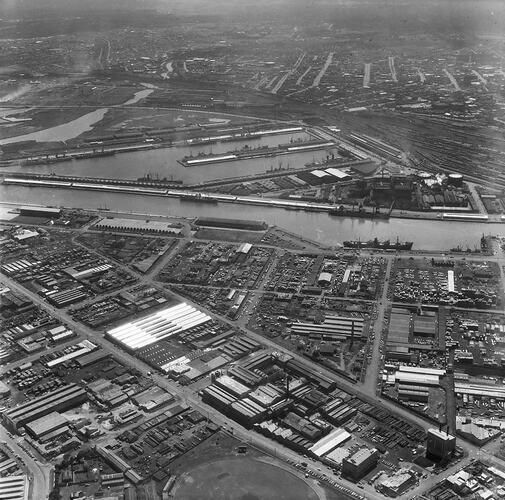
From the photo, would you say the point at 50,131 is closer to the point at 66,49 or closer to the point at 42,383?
the point at 66,49

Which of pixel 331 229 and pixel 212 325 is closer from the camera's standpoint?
pixel 212 325

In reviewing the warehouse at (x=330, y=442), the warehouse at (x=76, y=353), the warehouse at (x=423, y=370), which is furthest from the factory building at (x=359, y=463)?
the warehouse at (x=76, y=353)

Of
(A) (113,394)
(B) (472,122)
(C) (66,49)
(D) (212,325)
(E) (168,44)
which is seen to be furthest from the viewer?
(E) (168,44)

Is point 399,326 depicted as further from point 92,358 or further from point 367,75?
→ point 367,75

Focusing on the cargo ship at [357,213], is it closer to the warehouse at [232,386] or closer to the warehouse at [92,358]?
the warehouse at [232,386]

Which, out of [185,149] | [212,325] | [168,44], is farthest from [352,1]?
[212,325]

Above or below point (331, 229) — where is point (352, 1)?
above
